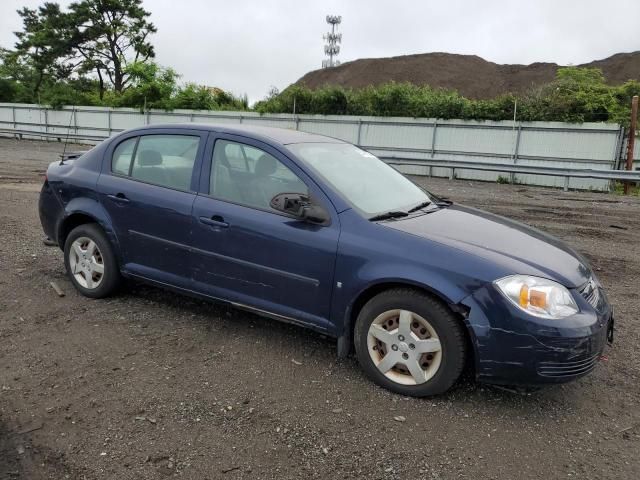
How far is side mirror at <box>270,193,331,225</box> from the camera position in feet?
11.6

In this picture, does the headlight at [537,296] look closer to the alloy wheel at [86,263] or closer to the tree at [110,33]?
the alloy wheel at [86,263]

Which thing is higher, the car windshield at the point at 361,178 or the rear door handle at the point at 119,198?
the car windshield at the point at 361,178

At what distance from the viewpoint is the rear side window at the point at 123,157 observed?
466 cm

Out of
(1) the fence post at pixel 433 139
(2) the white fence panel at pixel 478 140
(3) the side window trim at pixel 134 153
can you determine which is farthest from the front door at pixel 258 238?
(1) the fence post at pixel 433 139

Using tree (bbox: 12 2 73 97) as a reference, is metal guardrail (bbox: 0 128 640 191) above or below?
below

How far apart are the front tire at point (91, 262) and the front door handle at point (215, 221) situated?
114 cm

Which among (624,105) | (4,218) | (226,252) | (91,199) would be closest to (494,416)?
(226,252)

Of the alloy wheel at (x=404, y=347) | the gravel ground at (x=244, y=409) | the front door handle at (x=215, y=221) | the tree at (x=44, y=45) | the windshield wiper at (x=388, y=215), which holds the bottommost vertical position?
the gravel ground at (x=244, y=409)

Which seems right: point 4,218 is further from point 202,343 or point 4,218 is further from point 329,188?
point 329,188

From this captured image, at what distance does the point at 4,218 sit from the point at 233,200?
6.01 m

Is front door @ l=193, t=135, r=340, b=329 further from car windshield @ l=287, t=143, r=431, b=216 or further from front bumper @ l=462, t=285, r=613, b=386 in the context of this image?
front bumper @ l=462, t=285, r=613, b=386

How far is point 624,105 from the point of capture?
19422 mm

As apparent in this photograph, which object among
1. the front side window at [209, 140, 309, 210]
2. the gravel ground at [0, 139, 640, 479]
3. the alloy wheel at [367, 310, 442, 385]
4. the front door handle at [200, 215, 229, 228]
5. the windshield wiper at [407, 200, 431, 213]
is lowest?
the gravel ground at [0, 139, 640, 479]

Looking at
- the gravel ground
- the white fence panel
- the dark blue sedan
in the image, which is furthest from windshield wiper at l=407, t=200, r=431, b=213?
the white fence panel
